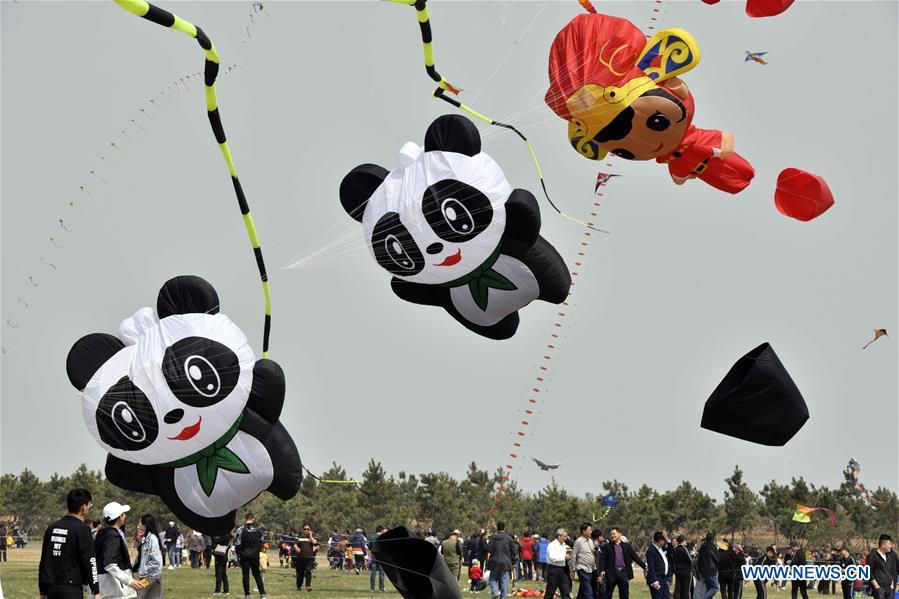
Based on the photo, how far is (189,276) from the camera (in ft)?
48.3

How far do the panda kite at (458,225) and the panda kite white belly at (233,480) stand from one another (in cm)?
284

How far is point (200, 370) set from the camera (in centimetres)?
1372

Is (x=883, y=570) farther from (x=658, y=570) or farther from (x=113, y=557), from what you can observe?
(x=113, y=557)

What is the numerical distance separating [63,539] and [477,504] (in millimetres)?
50778

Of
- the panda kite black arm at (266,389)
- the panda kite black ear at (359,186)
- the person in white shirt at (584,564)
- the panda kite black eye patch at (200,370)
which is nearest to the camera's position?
the panda kite black eye patch at (200,370)

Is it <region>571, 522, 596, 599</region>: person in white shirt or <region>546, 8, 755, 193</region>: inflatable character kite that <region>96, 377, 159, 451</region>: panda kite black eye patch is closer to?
<region>546, 8, 755, 193</region>: inflatable character kite

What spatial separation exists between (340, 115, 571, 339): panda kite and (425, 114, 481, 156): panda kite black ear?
0.01m

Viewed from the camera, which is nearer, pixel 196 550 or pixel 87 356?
pixel 87 356

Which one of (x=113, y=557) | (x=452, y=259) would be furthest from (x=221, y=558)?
(x=452, y=259)

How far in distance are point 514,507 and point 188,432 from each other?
144ft

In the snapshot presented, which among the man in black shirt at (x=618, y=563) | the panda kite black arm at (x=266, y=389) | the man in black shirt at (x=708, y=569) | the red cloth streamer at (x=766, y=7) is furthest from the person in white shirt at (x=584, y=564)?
the red cloth streamer at (x=766, y=7)

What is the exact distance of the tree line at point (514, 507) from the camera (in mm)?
52812

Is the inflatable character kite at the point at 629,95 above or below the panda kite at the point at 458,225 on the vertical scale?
above

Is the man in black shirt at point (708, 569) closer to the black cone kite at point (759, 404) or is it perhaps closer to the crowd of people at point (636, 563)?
the crowd of people at point (636, 563)
